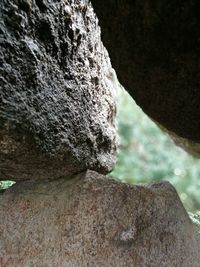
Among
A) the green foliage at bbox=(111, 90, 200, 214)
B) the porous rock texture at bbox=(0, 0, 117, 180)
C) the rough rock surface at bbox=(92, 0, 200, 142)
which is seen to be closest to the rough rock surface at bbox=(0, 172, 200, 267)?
the porous rock texture at bbox=(0, 0, 117, 180)

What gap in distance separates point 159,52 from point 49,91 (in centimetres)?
28

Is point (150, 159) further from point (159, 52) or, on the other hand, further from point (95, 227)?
point (159, 52)

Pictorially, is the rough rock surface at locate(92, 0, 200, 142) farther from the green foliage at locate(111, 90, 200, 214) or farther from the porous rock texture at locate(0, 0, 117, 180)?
the green foliage at locate(111, 90, 200, 214)

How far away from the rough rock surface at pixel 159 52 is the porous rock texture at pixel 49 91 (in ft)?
0.41

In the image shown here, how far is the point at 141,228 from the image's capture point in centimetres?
129

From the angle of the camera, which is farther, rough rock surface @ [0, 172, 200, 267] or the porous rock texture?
rough rock surface @ [0, 172, 200, 267]

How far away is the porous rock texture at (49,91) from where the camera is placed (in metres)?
1.06

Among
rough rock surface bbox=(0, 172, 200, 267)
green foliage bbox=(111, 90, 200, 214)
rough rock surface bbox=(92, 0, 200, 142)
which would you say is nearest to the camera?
rough rock surface bbox=(92, 0, 200, 142)

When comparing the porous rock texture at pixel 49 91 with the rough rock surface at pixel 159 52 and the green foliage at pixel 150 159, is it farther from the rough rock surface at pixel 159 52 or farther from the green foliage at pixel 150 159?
the green foliage at pixel 150 159

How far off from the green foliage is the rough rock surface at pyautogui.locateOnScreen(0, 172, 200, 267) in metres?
2.37

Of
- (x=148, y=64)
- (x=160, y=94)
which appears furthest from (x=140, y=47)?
(x=160, y=94)

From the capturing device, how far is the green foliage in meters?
4.07

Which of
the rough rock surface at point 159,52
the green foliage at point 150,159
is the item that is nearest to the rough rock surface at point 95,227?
the rough rock surface at point 159,52

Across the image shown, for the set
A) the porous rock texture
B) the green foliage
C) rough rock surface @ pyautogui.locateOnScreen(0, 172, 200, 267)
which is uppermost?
the porous rock texture
